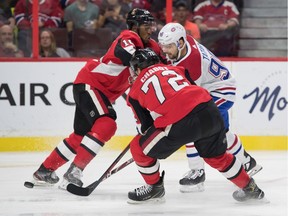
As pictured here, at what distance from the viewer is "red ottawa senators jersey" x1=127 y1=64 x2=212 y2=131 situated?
465 cm

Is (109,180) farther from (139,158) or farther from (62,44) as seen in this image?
(62,44)

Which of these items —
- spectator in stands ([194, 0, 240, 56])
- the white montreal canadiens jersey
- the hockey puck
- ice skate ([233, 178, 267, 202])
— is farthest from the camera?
spectator in stands ([194, 0, 240, 56])

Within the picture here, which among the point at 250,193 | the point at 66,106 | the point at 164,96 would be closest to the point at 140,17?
the point at 164,96

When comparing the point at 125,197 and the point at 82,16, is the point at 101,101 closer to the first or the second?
the point at 125,197

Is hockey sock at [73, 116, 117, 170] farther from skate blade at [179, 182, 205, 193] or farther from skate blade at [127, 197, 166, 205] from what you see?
skate blade at [179, 182, 205, 193]

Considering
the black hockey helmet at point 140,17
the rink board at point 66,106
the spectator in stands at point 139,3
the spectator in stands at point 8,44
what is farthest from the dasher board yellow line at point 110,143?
the black hockey helmet at point 140,17

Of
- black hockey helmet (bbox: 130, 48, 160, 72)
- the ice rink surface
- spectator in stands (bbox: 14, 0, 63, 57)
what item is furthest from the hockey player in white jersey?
spectator in stands (bbox: 14, 0, 63, 57)

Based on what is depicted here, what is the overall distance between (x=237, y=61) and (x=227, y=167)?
8.81 ft

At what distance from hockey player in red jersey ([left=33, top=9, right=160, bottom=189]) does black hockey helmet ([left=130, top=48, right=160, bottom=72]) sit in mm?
393

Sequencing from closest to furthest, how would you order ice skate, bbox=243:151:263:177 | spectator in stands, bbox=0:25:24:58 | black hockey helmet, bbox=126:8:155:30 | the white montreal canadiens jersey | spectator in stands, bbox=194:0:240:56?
the white montreal canadiens jersey → black hockey helmet, bbox=126:8:155:30 → ice skate, bbox=243:151:263:177 → spectator in stands, bbox=0:25:24:58 → spectator in stands, bbox=194:0:240:56

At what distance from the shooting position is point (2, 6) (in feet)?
23.5

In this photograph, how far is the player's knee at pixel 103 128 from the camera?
A: 5320 mm

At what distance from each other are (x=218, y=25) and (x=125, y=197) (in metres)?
2.70

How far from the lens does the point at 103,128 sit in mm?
5328
